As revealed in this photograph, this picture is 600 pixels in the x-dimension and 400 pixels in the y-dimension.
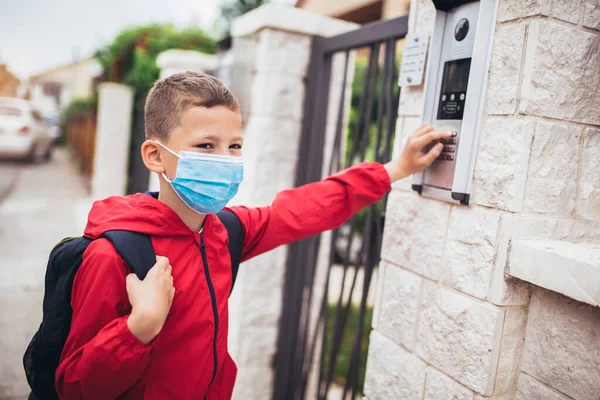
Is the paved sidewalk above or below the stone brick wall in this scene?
below

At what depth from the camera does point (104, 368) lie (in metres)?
1.33

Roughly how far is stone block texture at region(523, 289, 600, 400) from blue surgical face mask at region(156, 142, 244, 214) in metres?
1.08

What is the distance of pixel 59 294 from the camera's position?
1.49m

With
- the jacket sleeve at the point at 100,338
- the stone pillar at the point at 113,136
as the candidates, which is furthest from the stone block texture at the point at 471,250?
the stone pillar at the point at 113,136

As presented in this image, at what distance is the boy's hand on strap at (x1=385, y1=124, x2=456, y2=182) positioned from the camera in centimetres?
180

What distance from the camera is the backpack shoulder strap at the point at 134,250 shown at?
58.2 inches

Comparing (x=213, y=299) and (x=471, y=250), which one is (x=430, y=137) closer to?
(x=471, y=250)

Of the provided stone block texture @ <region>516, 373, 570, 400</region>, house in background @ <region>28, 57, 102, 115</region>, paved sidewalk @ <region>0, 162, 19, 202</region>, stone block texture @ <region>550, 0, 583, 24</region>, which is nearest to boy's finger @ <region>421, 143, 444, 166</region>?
stone block texture @ <region>550, 0, 583, 24</region>

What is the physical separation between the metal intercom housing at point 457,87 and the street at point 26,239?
308 cm

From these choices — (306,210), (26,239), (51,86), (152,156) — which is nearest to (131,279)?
(152,156)

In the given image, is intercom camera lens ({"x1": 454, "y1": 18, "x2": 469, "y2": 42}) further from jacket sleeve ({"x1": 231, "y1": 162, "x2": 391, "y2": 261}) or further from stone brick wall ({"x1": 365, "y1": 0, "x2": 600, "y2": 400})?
jacket sleeve ({"x1": 231, "y1": 162, "x2": 391, "y2": 261})

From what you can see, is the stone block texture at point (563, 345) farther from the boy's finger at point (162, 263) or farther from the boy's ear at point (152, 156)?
the boy's ear at point (152, 156)

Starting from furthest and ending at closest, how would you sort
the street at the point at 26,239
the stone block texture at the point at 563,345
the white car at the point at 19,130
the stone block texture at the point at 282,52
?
the white car at the point at 19,130 < the street at the point at 26,239 < the stone block texture at the point at 282,52 < the stone block texture at the point at 563,345

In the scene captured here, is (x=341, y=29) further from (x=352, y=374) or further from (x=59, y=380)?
(x=59, y=380)
